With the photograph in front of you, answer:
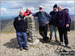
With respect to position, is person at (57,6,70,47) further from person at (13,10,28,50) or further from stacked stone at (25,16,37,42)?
person at (13,10,28,50)

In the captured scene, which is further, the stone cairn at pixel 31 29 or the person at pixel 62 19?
the stone cairn at pixel 31 29

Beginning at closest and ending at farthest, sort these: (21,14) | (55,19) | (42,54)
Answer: (42,54) → (21,14) → (55,19)

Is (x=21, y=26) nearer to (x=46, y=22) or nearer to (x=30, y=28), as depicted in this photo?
(x=30, y=28)

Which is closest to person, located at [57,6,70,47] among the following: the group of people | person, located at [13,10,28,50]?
the group of people

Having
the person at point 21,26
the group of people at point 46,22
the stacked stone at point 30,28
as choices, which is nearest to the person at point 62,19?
the group of people at point 46,22

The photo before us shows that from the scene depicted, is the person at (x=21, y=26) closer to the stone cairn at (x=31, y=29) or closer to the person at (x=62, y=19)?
the stone cairn at (x=31, y=29)

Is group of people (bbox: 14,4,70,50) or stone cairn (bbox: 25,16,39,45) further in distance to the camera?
stone cairn (bbox: 25,16,39,45)

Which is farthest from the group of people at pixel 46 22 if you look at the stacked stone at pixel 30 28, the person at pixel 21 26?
the stacked stone at pixel 30 28

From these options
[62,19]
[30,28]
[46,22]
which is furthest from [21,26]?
[62,19]

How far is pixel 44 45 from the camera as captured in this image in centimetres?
971

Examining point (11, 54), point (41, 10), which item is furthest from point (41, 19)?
point (11, 54)

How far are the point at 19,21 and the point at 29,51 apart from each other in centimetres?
239

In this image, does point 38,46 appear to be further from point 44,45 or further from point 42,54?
point 42,54

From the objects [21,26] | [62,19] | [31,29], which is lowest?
[31,29]
